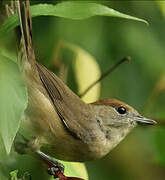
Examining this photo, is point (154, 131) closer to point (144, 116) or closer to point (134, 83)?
point (144, 116)

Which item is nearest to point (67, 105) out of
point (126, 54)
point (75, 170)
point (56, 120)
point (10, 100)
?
point (56, 120)

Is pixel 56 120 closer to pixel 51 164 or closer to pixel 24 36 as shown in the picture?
pixel 51 164

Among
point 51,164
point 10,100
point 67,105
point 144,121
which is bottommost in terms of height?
point 144,121

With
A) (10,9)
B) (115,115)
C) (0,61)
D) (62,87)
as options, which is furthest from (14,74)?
(115,115)

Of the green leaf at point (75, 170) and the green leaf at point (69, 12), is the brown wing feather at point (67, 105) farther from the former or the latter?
the green leaf at point (69, 12)

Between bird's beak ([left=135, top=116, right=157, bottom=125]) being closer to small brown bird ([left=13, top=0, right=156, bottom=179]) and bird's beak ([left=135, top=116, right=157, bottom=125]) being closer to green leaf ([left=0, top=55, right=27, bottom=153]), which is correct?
small brown bird ([left=13, top=0, right=156, bottom=179])
